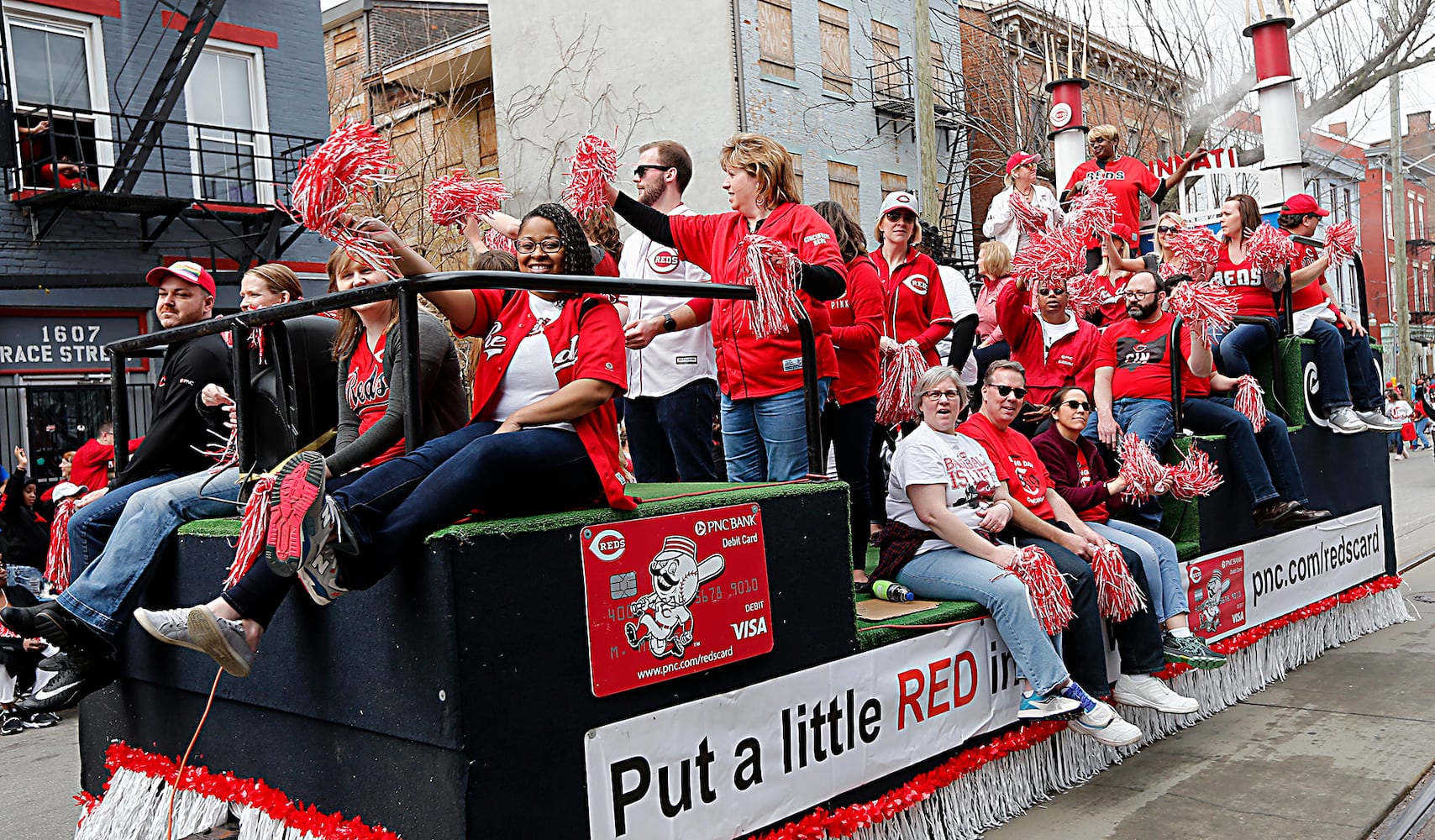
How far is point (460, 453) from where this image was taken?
10.2 ft

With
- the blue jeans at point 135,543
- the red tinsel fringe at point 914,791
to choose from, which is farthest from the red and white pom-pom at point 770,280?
the blue jeans at point 135,543

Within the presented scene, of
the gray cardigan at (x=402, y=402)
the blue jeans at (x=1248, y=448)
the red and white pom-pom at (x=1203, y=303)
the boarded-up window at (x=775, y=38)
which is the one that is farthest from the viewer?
the boarded-up window at (x=775, y=38)

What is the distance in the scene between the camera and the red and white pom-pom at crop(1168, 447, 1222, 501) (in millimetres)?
5914

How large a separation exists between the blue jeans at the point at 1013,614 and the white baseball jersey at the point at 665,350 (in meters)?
1.36

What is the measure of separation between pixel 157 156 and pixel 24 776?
947 centimetres

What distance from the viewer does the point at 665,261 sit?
5219 mm

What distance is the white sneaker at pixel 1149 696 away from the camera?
16.9 feet

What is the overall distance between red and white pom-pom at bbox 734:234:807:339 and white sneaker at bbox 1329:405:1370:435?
205 inches

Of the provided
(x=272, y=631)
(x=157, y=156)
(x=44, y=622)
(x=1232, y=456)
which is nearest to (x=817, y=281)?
(x=272, y=631)

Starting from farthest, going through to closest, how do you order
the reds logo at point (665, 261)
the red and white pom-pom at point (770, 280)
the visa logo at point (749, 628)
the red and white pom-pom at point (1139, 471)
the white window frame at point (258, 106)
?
the white window frame at point (258, 106)
the red and white pom-pom at point (1139, 471)
the reds logo at point (665, 261)
the red and white pom-pom at point (770, 280)
the visa logo at point (749, 628)

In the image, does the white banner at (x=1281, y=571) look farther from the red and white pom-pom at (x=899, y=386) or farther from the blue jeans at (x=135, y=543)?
the blue jeans at (x=135, y=543)

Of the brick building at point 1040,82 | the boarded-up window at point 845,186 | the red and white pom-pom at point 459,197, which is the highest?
the brick building at point 1040,82

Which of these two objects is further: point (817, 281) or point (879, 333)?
point (879, 333)

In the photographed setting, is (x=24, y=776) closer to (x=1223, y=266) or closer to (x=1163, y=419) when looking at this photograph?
(x=1163, y=419)
